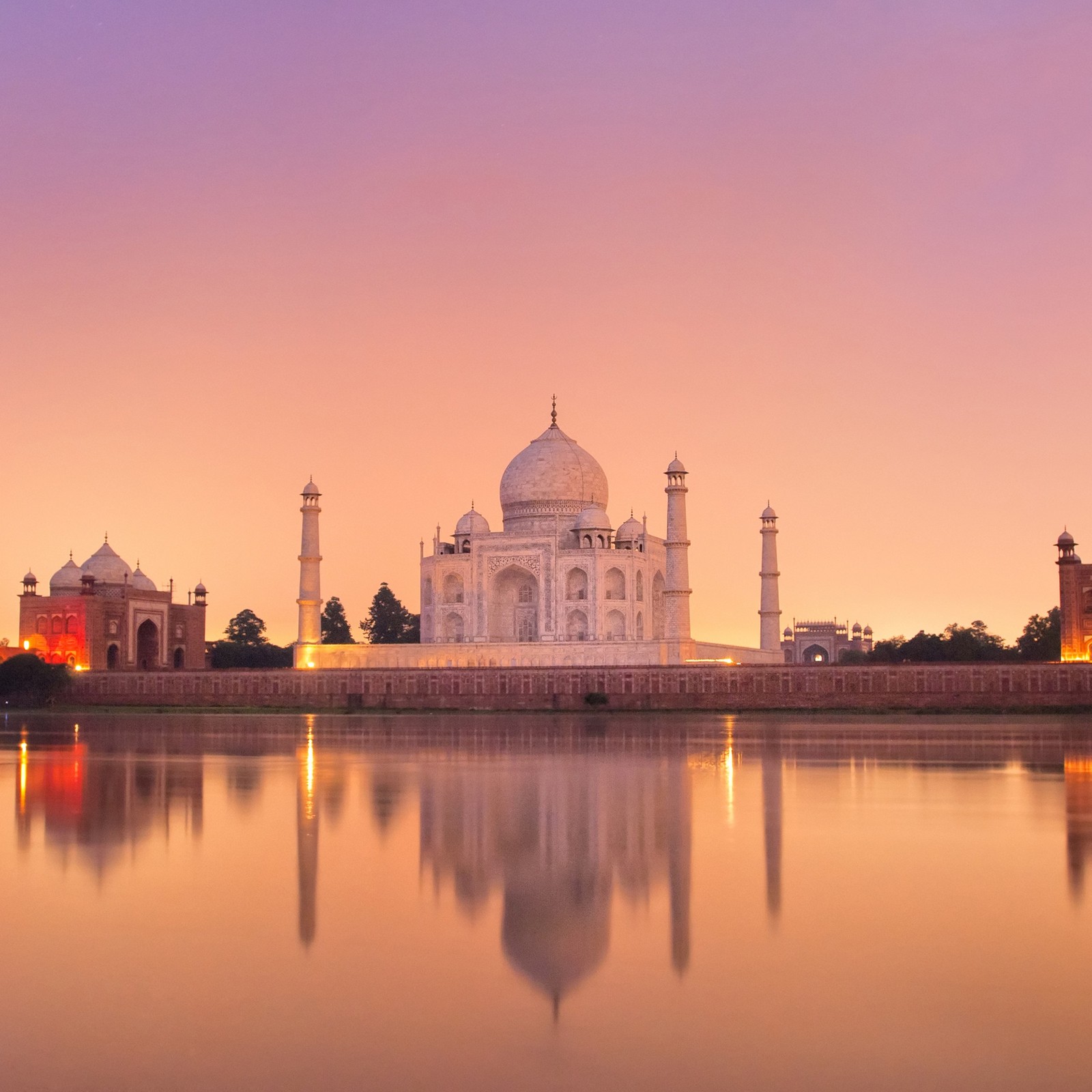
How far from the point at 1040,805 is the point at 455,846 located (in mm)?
4976

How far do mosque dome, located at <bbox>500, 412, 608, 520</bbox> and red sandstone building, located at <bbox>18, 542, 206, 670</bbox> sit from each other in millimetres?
12268

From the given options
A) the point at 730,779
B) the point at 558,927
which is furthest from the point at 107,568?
the point at 558,927

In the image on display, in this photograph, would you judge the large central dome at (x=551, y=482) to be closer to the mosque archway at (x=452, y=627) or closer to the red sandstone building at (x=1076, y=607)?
the mosque archway at (x=452, y=627)

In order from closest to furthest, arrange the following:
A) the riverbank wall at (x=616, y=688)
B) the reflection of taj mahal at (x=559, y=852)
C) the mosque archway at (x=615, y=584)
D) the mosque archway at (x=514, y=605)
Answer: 1. the reflection of taj mahal at (x=559, y=852)
2. the riverbank wall at (x=616, y=688)
3. the mosque archway at (x=615, y=584)
4. the mosque archway at (x=514, y=605)

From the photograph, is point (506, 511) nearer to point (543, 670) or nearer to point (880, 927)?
point (543, 670)

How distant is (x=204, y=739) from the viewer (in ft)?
73.8

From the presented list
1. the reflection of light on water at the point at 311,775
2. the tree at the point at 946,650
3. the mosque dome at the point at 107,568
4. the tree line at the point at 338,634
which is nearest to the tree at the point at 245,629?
Answer: the tree line at the point at 338,634

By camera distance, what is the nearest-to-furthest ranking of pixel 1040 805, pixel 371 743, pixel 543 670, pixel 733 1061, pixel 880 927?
pixel 733 1061
pixel 880 927
pixel 1040 805
pixel 371 743
pixel 543 670

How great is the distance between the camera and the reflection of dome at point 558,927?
5.18 meters

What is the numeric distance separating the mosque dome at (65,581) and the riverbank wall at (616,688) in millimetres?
8416

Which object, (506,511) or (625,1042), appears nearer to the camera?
(625,1042)

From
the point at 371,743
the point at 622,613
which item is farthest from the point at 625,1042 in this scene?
the point at 622,613

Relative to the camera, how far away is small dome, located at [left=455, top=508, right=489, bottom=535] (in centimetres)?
4650

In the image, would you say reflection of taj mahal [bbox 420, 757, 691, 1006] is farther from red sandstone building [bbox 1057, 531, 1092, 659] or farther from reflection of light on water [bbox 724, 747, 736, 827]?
red sandstone building [bbox 1057, 531, 1092, 659]
